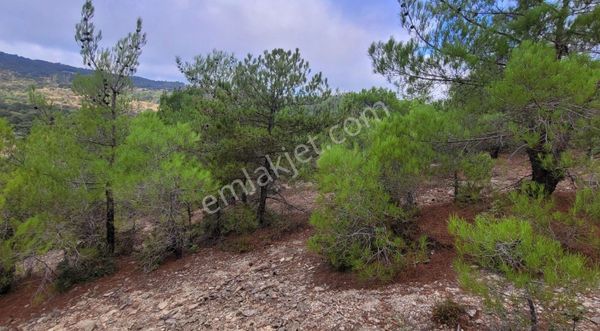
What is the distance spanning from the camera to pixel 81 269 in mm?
8188

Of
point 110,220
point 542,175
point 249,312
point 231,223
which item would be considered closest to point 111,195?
point 110,220

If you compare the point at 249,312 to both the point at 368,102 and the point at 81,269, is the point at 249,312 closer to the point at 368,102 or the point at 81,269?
the point at 81,269

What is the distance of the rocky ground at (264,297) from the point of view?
4234mm

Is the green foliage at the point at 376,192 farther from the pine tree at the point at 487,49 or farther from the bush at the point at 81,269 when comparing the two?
the bush at the point at 81,269

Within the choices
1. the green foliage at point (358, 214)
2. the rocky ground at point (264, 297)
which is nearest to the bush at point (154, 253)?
the rocky ground at point (264, 297)

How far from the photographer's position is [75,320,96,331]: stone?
5780 mm

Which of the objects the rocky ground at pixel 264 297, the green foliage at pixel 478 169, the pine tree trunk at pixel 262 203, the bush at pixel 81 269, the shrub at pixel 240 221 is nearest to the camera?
the rocky ground at pixel 264 297

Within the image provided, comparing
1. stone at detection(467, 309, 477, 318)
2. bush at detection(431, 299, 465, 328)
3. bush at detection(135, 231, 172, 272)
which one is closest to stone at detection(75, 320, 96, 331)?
bush at detection(135, 231, 172, 272)

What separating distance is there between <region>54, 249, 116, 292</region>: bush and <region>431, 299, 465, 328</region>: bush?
7970 millimetres

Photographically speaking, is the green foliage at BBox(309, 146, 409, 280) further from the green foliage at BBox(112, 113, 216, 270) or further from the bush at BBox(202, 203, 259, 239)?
the bush at BBox(202, 203, 259, 239)

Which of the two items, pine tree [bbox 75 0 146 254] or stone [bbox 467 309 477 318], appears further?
pine tree [bbox 75 0 146 254]

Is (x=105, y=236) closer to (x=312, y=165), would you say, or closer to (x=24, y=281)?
(x=24, y=281)

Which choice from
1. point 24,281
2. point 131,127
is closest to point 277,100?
point 131,127

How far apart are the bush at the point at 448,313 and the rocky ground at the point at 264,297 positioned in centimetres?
10
